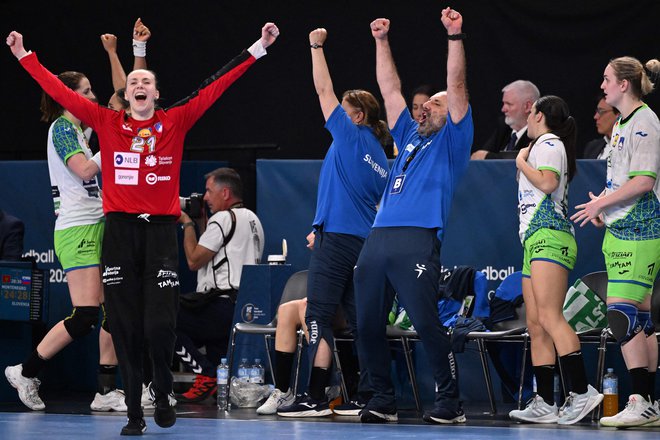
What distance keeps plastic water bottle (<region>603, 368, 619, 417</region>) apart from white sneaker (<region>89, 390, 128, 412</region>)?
293 centimetres

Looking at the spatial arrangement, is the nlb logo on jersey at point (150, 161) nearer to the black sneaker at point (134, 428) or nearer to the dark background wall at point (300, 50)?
the black sneaker at point (134, 428)

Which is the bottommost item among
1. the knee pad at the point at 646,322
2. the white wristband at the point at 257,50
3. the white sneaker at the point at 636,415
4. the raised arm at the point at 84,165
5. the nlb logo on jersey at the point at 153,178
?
the white sneaker at the point at 636,415

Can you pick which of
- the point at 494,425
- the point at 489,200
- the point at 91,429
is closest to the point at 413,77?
the point at 489,200

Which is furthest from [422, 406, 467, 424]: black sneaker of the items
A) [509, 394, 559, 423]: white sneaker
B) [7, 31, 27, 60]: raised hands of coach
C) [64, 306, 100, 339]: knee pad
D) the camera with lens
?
[7, 31, 27, 60]: raised hands of coach

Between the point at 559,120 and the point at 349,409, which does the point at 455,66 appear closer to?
the point at 559,120

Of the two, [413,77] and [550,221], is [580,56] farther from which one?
[550,221]

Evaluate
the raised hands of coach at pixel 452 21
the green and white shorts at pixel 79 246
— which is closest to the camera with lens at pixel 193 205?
the green and white shorts at pixel 79 246

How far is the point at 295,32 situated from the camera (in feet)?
34.5

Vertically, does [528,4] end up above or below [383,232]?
above

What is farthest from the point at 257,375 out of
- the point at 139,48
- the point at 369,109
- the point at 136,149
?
the point at 136,149

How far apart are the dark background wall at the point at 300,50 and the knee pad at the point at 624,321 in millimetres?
3661

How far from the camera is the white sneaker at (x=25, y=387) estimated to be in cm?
734

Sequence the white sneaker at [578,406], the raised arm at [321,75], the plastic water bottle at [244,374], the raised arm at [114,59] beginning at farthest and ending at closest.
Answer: the raised arm at [114,59]
the plastic water bottle at [244,374]
the raised arm at [321,75]
the white sneaker at [578,406]

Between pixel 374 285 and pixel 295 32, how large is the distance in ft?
15.7
